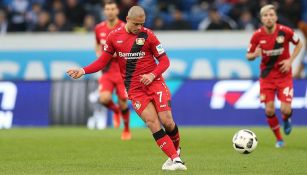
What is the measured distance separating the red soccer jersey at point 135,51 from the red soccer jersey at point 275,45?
3.84 m

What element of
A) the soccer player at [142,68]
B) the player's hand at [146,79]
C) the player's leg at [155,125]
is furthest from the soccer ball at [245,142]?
the player's hand at [146,79]

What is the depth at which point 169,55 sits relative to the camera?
22.3 metres

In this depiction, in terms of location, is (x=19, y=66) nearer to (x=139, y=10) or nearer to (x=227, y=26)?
(x=227, y=26)

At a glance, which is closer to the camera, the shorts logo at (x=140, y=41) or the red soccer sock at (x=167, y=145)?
the red soccer sock at (x=167, y=145)

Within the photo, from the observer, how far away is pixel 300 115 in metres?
19.8

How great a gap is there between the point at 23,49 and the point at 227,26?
5.79m

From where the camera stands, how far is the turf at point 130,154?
10.9 m

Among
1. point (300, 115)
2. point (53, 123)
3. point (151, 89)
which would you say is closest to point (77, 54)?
point (53, 123)

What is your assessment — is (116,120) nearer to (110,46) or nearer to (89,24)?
(89,24)

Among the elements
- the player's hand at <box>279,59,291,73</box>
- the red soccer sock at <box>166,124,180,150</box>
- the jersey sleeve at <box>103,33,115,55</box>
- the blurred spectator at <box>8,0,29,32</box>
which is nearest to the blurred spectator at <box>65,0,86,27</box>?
the blurred spectator at <box>8,0,29,32</box>

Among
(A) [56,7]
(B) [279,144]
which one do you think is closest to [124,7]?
(A) [56,7]

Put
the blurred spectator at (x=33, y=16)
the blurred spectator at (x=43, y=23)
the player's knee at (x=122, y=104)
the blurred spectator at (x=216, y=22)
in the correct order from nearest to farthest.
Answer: the player's knee at (x=122, y=104)
the blurred spectator at (x=216, y=22)
the blurred spectator at (x=43, y=23)
the blurred spectator at (x=33, y=16)

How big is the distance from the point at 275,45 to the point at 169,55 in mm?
7952

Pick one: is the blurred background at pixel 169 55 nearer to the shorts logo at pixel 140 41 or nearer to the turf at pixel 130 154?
the turf at pixel 130 154
